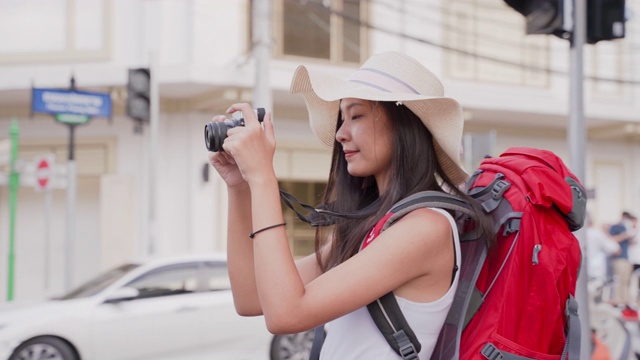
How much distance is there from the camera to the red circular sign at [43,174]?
12570 mm

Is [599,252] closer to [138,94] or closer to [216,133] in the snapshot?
[138,94]

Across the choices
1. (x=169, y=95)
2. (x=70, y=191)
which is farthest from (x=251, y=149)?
(x=169, y=95)

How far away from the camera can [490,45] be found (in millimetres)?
18344

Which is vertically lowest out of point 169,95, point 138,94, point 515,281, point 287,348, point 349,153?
point 287,348

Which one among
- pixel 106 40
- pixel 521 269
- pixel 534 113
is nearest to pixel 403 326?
pixel 521 269

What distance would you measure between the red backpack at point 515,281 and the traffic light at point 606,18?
269 cm

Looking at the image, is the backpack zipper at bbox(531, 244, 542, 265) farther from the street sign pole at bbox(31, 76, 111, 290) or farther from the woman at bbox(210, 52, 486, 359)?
the street sign pole at bbox(31, 76, 111, 290)

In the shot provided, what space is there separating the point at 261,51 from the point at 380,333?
9455mm

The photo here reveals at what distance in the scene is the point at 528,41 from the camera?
18625 millimetres

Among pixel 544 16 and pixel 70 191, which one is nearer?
pixel 544 16

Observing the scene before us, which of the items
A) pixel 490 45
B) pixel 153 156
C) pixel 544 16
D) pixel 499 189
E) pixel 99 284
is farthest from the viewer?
pixel 490 45

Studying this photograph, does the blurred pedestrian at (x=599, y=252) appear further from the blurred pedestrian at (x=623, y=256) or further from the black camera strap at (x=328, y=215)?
the black camera strap at (x=328, y=215)

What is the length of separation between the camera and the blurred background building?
12.3 m

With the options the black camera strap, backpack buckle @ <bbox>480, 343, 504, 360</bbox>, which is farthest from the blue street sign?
backpack buckle @ <bbox>480, 343, 504, 360</bbox>
